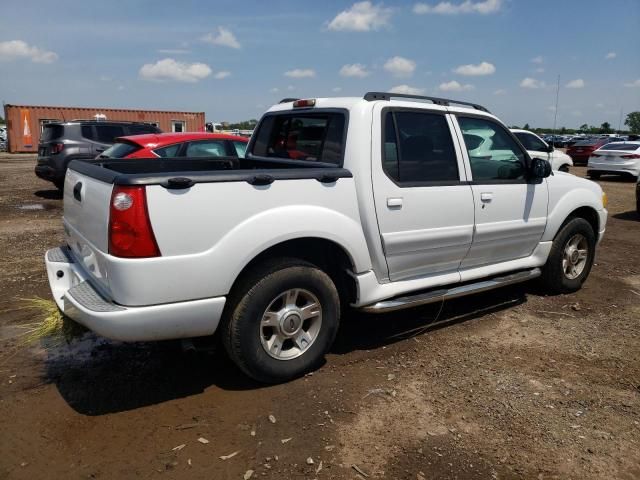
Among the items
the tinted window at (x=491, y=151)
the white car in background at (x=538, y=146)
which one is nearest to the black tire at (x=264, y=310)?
the tinted window at (x=491, y=151)

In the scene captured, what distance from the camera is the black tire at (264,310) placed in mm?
3279

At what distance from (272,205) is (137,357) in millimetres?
1685

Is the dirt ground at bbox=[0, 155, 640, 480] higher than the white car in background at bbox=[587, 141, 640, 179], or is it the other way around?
the white car in background at bbox=[587, 141, 640, 179]

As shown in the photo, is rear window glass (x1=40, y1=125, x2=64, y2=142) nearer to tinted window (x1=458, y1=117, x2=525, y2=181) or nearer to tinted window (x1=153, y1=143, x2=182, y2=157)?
tinted window (x1=153, y1=143, x2=182, y2=157)

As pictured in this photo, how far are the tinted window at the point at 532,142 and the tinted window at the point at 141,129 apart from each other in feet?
31.7

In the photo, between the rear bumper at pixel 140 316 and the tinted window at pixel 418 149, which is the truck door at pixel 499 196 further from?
the rear bumper at pixel 140 316

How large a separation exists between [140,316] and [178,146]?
6434 mm

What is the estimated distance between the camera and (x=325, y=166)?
383 cm

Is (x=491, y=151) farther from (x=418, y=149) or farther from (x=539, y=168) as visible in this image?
(x=418, y=149)

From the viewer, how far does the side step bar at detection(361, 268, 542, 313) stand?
388cm

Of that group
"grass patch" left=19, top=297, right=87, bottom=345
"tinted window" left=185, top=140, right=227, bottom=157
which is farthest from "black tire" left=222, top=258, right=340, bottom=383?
"tinted window" left=185, top=140, right=227, bottom=157

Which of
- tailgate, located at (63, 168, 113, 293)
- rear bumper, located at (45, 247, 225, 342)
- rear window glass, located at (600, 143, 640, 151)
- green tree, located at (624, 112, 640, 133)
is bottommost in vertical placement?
rear bumper, located at (45, 247, 225, 342)

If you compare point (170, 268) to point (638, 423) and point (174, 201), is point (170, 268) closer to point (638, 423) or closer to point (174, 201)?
point (174, 201)

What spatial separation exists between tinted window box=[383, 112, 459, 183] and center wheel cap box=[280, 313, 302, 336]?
4.03ft
